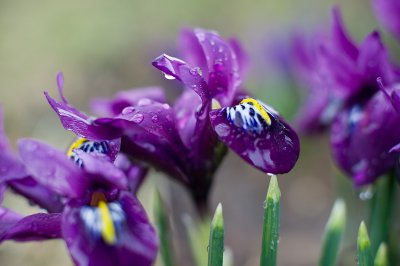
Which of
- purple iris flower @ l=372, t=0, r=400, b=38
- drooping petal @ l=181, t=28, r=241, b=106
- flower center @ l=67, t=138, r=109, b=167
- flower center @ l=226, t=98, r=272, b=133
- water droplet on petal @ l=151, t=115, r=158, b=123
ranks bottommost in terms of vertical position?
flower center @ l=67, t=138, r=109, b=167

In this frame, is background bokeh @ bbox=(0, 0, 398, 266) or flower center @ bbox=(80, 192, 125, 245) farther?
background bokeh @ bbox=(0, 0, 398, 266)

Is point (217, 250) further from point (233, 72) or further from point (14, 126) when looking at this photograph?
point (14, 126)

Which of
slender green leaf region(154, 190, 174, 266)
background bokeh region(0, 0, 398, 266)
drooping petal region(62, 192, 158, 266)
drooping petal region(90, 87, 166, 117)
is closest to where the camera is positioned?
drooping petal region(62, 192, 158, 266)

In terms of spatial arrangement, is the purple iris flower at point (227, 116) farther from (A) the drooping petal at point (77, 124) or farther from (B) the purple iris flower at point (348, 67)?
(B) the purple iris flower at point (348, 67)

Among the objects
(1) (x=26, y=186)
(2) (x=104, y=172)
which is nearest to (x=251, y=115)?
(2) (x=104, y=172)

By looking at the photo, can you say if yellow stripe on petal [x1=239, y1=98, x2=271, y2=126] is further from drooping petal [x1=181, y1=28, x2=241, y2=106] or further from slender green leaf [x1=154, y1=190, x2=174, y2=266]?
slender green leaf [x1=154, y1=190, x2=174, y2=266]

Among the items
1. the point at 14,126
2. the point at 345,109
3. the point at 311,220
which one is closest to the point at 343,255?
the point at 345,109

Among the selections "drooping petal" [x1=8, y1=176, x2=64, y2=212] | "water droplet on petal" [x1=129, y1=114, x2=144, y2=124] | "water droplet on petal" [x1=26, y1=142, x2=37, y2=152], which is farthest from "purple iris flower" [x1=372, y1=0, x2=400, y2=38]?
"water droplet on petal" [x1=26, y1=142, x2=37, y2=152]
